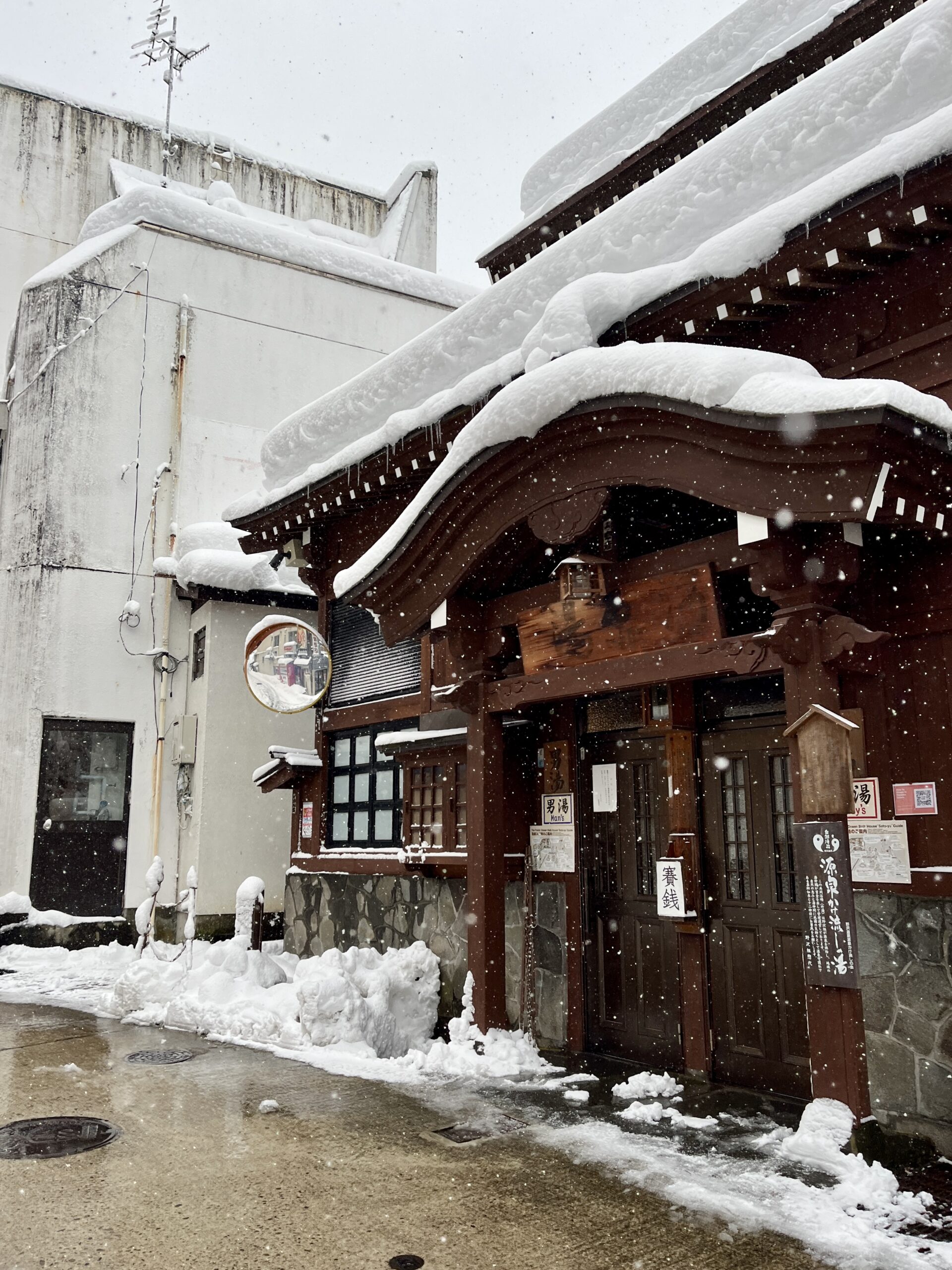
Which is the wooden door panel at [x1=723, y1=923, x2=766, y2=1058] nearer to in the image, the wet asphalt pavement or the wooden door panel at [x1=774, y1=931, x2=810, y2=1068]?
the wooden door panel at [x1=774, y1=931, x2=810, y2=1068]

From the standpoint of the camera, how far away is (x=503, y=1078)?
702cm

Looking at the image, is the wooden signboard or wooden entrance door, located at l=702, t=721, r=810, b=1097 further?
wooden entrance door, located at l=702, t=721, r=810, b=1097

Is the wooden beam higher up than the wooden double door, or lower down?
higher up

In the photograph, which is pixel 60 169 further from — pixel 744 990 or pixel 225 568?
pixel 744 990

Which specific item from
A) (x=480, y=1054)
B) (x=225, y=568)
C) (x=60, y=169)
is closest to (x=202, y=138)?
(x=60, y=169)

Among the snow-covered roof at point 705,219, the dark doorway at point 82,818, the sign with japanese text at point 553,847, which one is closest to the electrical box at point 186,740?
the dark doorway at point 82,818

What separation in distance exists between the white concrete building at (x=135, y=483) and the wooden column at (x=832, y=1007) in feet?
31.1

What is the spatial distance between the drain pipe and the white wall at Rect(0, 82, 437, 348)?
342 centimetres

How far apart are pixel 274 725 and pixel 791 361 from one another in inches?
389

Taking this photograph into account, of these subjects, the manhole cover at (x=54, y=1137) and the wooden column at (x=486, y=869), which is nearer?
the manhole cover at (x=54, y=1137)

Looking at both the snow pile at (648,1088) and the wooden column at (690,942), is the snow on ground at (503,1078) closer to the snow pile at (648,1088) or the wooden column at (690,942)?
the snow pile at (648,1088)

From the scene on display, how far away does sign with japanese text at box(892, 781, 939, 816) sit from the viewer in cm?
551

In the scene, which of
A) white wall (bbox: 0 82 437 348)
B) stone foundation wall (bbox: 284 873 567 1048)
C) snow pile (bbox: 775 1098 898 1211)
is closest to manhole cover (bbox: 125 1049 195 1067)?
stone foundation wall (bbox: 284 873 567 1048)

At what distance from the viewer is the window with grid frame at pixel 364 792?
9.84 meters
